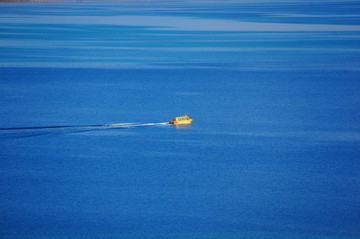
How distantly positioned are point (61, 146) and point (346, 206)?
4139 mm

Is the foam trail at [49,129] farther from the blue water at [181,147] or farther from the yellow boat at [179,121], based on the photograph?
the yellow boat at [179,121]

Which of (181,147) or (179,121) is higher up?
(179,121)

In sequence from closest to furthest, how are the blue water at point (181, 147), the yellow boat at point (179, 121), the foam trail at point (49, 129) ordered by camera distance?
the blue water at point (181, 147) < the foam trail at point (49, 129) < the yellow boat at point (179, 121)

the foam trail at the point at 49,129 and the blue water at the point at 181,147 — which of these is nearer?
the blue water at the point at 181,147

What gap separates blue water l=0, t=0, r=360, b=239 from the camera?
6.65m

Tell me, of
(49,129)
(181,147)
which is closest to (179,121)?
(181,147)

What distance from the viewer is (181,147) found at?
9.27 meters

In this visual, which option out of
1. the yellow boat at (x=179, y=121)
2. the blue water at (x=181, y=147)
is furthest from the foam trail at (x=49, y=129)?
the yellow boat at (x=179, y=121)

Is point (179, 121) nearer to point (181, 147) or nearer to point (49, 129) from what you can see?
point (181, 147)

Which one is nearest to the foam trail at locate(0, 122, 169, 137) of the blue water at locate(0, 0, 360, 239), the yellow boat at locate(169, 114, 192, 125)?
the blue water at locate(0, 0, 360, 239)

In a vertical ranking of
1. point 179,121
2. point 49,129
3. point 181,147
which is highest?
point 179,121

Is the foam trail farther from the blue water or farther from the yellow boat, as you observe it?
the yellow boat

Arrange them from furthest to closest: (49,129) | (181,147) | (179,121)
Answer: (179,121) → (49,129) → (181,147)

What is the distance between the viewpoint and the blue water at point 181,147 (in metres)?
6.65
